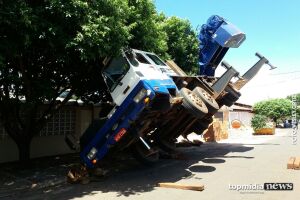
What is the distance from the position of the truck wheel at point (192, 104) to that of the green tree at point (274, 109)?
158 feet

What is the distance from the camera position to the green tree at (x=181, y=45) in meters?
19.5

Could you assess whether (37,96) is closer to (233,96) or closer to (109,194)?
(109,194)

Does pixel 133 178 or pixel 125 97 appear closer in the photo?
pixel 125 97

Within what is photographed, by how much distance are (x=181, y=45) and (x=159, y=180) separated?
1044 centimetres

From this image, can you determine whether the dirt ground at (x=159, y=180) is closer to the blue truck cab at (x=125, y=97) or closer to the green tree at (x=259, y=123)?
the blue truck cab at (x=125, y=97)

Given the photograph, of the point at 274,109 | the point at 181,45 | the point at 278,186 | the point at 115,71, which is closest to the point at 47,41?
the point at 115,71

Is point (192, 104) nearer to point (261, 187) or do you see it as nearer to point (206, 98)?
point (206, 98)

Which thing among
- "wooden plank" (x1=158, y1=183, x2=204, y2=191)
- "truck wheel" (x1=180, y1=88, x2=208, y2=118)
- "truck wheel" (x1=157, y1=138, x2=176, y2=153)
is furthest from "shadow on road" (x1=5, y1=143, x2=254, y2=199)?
"truck wheel" (x1=180, y1=88, x2=208, y2=118)

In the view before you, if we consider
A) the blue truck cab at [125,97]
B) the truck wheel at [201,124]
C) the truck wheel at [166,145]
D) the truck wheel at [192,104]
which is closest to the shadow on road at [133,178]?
the truck wheel at [166,145]

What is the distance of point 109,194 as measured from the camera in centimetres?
871

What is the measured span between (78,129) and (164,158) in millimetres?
5375

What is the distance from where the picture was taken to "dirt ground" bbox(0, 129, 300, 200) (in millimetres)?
8523

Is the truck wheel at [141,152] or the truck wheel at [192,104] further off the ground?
the truck wheel at [192,104]

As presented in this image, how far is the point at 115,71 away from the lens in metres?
11.0
